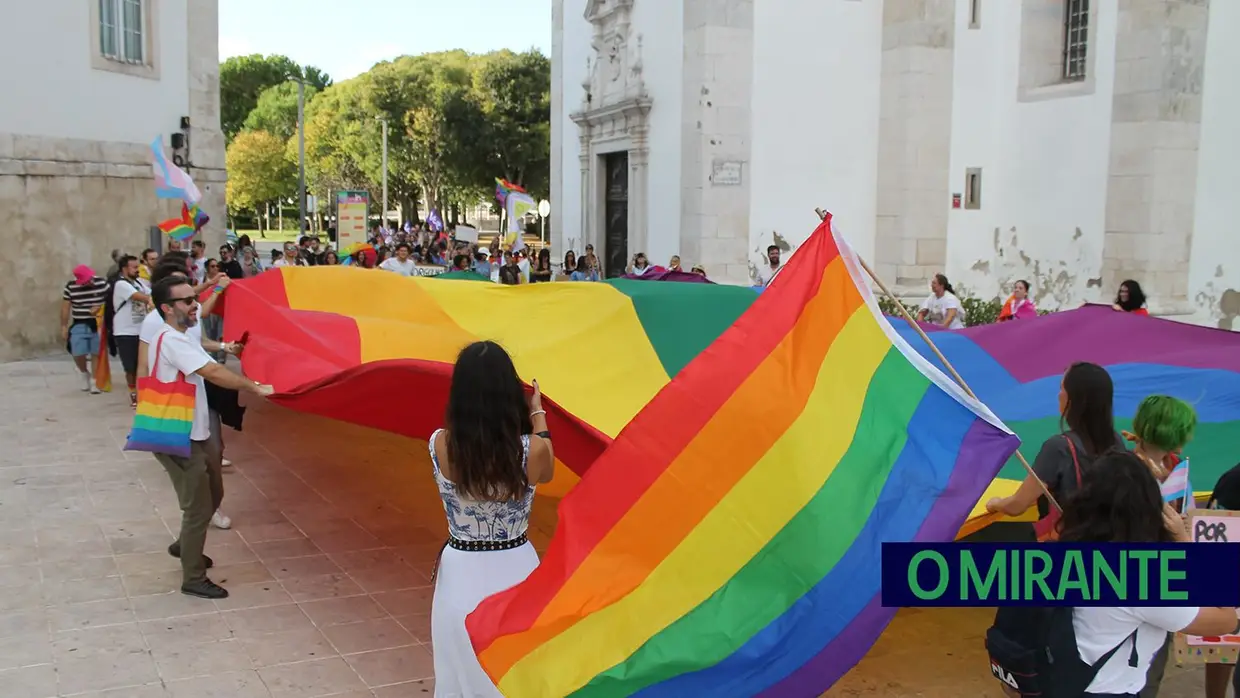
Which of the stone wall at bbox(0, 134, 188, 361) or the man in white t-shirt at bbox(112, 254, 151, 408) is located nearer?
the man in white t-shirt at bbox(112, 254, 151, 408)

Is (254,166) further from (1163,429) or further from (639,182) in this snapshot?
(1163,429)

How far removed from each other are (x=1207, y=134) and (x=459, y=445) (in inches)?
589

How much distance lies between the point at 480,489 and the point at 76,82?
49.4 ft

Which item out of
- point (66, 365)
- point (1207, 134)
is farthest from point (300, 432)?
point (1207, 134)

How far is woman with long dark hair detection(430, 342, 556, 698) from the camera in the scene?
3.54m

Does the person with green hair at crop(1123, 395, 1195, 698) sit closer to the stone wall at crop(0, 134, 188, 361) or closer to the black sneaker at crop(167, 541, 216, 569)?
the black sneaker at crop(167, 541, 216, 569)

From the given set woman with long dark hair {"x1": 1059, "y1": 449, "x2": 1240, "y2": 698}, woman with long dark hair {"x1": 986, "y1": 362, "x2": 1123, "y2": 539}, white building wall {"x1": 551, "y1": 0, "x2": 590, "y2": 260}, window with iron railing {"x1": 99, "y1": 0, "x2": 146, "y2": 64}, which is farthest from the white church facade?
woman with long dark hair {"x1": 1059, "y1": 449, "x2": 1240, "y2": 698}

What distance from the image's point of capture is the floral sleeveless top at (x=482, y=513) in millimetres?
3635

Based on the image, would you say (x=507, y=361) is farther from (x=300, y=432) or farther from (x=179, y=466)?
(x=300, y=432)

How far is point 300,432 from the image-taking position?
10203 millimetres

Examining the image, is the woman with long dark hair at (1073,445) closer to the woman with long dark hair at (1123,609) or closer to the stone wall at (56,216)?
the woman with long dark hair at (1123,609)

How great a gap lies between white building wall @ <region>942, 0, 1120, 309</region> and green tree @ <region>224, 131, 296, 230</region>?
45.7m

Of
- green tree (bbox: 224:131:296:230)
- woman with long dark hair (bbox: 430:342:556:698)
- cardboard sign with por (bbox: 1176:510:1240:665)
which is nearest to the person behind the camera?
woman with long dark hair (bbox: 430:342:556:698)

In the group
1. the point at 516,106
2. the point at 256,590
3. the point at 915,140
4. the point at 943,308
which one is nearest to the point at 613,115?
the point at 915,140
